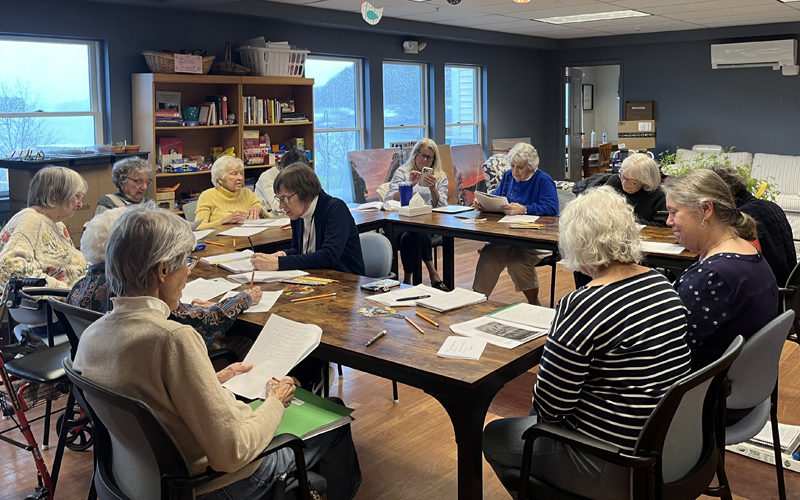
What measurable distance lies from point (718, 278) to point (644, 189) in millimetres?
2498

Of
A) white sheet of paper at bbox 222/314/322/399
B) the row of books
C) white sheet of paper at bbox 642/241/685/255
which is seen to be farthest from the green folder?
the row of books

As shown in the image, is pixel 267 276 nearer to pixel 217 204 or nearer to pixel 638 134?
pixel 217 204

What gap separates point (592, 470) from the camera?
6.15 ft

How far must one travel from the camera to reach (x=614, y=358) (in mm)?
1852

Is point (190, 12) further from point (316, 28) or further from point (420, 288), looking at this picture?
point (420, 288)

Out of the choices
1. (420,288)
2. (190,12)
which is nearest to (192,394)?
(420,288)

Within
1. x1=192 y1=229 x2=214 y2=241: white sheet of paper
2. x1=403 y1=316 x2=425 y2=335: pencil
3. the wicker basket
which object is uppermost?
the wicker basket

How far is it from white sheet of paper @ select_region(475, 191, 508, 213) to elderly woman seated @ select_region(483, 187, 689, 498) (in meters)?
3.06

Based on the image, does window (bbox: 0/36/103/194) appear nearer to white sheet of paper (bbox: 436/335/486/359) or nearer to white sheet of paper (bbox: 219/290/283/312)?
white sheet of paper (bbox: 219/290/283/312)

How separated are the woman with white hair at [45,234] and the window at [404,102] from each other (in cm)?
537

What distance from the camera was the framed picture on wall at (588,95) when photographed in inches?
532

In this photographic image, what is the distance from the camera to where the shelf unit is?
5.89 m

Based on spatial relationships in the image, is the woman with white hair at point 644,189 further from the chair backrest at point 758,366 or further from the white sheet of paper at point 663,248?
the chair backrest at point 758,366

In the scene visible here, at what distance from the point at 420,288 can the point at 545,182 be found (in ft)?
8.26
